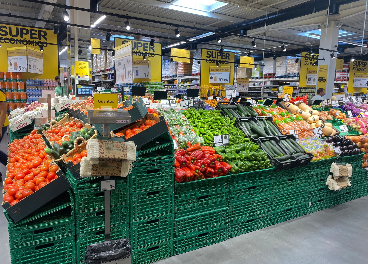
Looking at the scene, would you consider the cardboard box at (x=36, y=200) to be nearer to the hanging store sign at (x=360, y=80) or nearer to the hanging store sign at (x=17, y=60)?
the hanging store sign at (x=17, y=60)

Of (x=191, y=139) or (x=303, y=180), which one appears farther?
(x=303, y=180)

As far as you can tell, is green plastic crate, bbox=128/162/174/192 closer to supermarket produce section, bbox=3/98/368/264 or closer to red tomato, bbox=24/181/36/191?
supermarket produce section, bbox=3/98/368/264

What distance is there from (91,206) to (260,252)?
6.34ft

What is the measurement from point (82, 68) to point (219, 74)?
7.06 m

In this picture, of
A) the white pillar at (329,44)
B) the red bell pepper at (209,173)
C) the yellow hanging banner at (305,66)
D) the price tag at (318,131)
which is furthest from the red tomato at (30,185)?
the yellow hanging banner at (305,66)

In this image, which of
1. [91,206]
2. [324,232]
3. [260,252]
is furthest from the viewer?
[324,232]

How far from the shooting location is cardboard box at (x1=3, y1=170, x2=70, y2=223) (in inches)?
82.9

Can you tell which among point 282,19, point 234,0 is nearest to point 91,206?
point 234,0

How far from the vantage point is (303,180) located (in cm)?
404

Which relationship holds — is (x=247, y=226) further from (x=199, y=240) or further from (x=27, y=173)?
→ (x=27, y=173)

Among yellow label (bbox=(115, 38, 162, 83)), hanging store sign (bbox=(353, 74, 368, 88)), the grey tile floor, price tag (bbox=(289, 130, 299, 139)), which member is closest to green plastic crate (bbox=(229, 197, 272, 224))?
the grey tile floor

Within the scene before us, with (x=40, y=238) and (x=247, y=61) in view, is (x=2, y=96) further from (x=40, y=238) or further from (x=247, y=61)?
(x=247, y=61)

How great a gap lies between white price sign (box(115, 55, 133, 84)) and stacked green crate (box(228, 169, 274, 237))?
3.56 metres

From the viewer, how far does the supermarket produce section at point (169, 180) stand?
2229 mm
